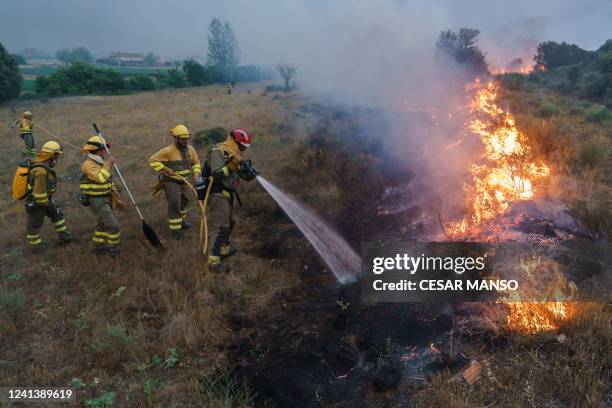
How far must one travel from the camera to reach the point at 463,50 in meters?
19.1

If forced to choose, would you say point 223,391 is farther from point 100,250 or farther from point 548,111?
point 548,111

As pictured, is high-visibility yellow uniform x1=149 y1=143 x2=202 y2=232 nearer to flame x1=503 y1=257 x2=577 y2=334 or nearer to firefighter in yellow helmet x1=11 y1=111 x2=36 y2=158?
flame x1=503 y1=257 x2=577 y2=334

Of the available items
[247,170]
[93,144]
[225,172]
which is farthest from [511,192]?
[93,144]

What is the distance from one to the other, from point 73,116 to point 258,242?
→ 81.7ft

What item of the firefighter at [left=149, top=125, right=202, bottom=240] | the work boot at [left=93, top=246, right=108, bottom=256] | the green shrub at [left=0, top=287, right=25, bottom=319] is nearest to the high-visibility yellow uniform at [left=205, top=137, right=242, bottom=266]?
the firefighter at [left=149, top=125, right=202, bottom=240]

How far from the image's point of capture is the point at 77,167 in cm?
1250

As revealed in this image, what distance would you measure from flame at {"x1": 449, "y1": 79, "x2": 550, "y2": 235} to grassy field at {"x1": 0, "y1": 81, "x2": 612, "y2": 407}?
1.85 ft

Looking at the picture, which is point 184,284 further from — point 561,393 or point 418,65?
point 418,65

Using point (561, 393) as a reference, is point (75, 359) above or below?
below

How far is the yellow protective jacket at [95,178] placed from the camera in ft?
20.0

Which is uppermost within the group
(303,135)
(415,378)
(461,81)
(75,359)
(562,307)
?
(461,81)

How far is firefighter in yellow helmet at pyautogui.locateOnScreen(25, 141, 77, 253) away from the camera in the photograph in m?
6.37

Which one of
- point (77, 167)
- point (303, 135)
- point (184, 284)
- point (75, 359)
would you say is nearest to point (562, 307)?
point (184, 284)

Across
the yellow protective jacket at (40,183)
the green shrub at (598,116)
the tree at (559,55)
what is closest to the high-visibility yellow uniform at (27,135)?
the yellow protective jacket at (40,183)
